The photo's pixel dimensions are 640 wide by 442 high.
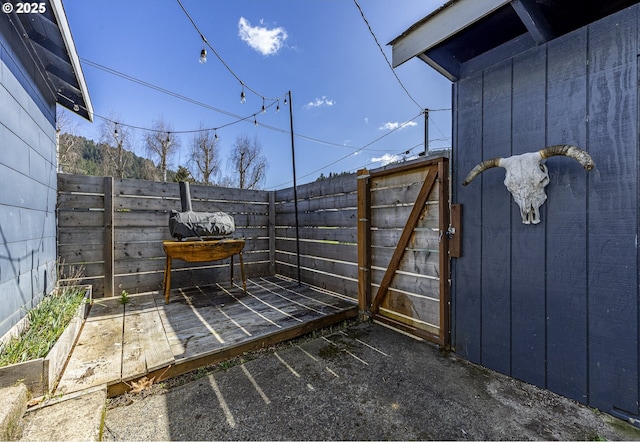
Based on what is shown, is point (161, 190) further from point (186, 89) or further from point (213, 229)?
point (186, 89)

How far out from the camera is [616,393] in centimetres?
140

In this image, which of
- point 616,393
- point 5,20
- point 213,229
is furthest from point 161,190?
point 616,393

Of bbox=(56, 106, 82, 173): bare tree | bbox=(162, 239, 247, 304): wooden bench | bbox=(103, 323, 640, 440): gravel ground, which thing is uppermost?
bbox=(56, 106, 82, 173): bare tree

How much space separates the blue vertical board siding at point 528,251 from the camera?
1669 mm

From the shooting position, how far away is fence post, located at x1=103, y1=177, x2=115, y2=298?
10.7 feet

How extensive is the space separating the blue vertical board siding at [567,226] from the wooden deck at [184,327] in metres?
1.76

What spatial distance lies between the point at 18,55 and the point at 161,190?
1.90 m

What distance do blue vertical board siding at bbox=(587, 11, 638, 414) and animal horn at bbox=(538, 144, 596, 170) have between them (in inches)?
6.4

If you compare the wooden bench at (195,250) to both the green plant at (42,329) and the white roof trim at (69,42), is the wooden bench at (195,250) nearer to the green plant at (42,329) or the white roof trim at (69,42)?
the green plant at (42,329)

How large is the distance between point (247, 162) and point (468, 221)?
41.6ft

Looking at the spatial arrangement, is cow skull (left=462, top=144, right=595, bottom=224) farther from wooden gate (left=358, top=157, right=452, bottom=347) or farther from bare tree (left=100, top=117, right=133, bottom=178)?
bare tree (left=100, top=117, right=133, bottom=178)

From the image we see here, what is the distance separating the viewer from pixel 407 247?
99.7 inches

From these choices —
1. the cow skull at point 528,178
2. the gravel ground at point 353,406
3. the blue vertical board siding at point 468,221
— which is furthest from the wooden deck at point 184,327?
the cow skull at point 528,178

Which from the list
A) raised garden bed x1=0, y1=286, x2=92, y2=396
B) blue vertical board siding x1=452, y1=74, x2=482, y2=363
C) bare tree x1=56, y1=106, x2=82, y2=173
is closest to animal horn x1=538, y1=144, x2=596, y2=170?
blue vertical board siding x1=452, y1=74, x2=482, y2=363
